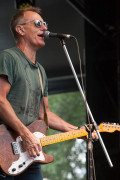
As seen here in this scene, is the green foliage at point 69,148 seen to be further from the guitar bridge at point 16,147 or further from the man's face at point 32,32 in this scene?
the guitar bridge at point 16,147

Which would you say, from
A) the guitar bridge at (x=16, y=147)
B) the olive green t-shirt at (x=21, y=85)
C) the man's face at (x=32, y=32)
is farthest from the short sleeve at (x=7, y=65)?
the guitar bridge at (x=16, y=147)

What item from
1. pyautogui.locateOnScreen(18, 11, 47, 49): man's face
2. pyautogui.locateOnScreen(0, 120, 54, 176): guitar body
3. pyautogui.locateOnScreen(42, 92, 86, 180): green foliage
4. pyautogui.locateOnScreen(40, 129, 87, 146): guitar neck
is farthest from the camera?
pyautogui.locateOnScreen(42, 92, 86, 180): green foliage

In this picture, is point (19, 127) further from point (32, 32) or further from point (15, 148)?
point (32, 32)

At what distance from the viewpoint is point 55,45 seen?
5914 mm

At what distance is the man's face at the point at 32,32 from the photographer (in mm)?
2859

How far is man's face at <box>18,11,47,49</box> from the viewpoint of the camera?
113 inches

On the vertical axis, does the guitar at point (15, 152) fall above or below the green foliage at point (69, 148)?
above

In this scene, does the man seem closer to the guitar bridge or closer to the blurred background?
the guitar bridge

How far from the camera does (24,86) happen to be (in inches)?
104

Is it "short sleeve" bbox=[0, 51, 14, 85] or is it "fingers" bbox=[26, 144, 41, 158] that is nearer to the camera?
"fingers" bbox=[26, 144, 41, 158]

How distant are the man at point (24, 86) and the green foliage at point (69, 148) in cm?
622

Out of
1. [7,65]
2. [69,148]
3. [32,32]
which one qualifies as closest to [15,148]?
[7,65]

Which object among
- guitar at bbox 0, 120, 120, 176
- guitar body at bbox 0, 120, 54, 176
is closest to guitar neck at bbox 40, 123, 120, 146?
guitar at bbox 0, 120, 120, 176

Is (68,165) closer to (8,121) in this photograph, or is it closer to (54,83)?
(54,83)
